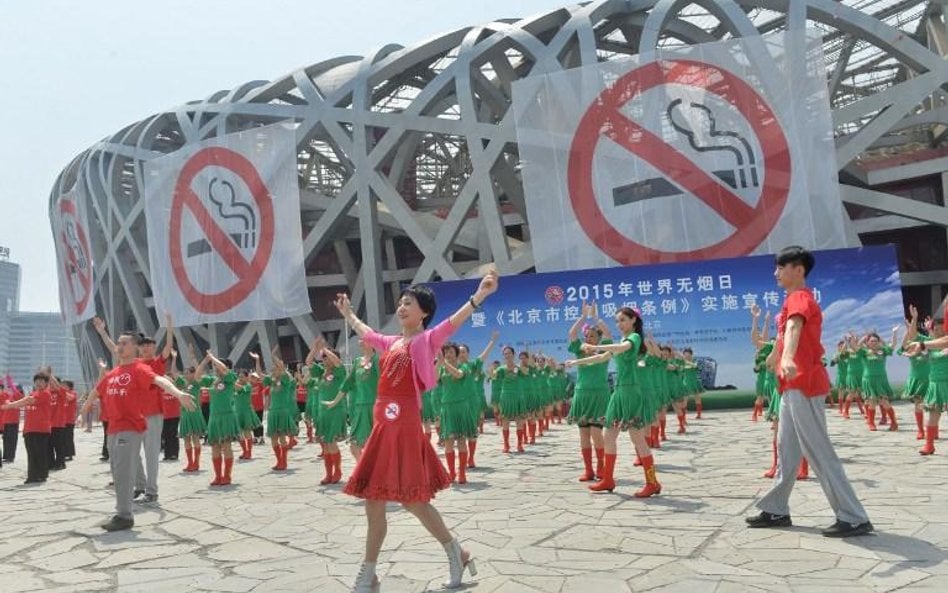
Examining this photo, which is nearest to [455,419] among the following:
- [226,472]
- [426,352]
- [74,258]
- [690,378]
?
[226,472]

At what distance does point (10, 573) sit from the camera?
Result: 15.9 ft

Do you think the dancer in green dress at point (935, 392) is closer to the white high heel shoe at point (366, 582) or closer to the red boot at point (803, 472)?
the red boot at point (803, 472)

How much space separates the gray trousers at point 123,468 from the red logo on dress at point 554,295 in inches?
569

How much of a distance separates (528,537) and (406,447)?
1.71 metres

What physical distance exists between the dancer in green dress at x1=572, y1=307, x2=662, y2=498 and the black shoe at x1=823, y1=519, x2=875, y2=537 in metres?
2.01

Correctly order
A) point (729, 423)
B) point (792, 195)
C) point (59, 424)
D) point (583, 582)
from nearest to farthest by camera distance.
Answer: point (583, 582) < point (59, 424) < point (729, 423) < point (792, 195)

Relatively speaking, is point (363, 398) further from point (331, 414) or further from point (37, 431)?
point (37, 431)

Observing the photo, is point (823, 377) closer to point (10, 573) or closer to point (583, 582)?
point (583, 582)

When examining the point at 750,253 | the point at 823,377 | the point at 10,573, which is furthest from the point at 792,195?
the point at 10,573

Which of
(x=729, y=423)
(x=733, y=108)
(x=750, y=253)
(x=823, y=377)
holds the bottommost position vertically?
(x=729, y=423)

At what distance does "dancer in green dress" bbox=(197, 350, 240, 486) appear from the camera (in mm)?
8852

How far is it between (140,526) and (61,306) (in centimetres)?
3849

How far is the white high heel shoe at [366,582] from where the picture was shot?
371 cm

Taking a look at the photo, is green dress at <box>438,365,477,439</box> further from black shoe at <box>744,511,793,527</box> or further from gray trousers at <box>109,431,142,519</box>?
black shoe at <box>744,511,793,527</box>
